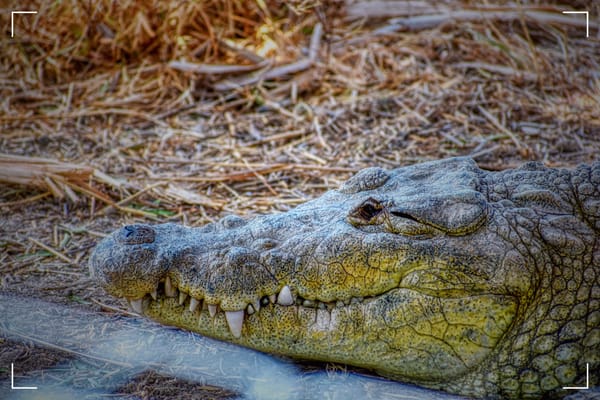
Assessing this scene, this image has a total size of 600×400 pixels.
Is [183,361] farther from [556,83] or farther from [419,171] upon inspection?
[556,83]

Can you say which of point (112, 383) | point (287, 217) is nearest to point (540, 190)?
point (287, 217)

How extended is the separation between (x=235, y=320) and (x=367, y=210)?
0.71 m

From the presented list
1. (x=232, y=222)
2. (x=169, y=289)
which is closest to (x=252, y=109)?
(x=232, y=222)

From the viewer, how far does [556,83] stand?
19.2 feet

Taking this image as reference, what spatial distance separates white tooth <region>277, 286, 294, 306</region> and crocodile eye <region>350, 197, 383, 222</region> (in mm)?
413

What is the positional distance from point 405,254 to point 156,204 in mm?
2293

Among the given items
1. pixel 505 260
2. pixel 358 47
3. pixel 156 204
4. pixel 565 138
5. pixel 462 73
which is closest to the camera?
pixel 505 260

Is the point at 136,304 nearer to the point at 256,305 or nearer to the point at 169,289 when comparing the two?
the point at 169,289

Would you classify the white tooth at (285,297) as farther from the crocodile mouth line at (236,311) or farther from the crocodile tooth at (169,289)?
the crocodile tooth at (169,289)

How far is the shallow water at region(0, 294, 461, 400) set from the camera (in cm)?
270

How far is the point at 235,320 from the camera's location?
8.80 ft

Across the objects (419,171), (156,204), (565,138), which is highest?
(419,171)

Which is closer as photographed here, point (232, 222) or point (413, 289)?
point (413, 289)

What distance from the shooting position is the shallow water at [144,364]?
2703 millimetres
